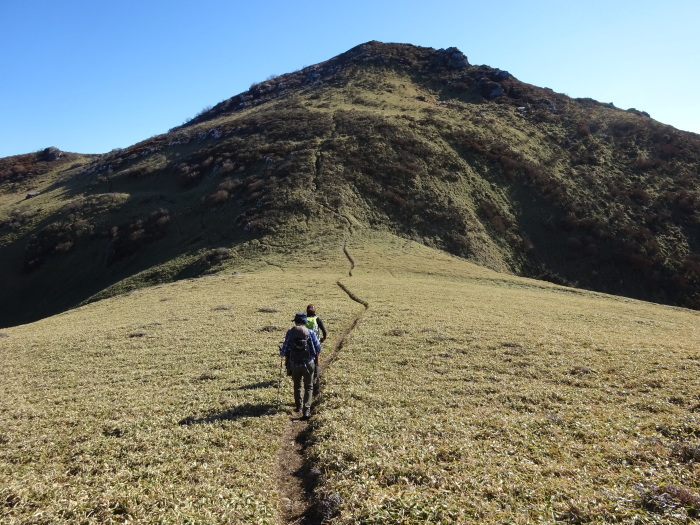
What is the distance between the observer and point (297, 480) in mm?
12008

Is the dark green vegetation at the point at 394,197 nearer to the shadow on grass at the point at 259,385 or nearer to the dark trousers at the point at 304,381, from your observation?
the shadow on grass at the point at 259,385

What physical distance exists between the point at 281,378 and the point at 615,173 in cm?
10218

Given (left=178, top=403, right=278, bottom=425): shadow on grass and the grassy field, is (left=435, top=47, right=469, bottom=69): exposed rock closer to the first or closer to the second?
the grassy field

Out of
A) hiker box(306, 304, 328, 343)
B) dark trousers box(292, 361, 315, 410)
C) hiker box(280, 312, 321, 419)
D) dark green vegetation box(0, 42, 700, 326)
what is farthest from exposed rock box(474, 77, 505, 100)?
dark trousers box(292, 361, 315, 410)

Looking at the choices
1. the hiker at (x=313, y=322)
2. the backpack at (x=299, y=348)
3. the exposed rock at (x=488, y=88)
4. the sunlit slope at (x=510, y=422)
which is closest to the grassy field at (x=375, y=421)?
the sunlit slope at (x=510, y=422)

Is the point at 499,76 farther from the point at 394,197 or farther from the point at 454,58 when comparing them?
the point at 394,197

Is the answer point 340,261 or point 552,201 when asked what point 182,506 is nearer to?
point 340,261

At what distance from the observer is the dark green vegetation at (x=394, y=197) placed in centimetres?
7331

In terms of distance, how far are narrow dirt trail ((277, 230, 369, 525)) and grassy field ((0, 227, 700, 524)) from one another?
313mm

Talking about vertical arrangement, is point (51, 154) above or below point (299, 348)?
above

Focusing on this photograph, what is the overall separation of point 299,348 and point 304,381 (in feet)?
5.15

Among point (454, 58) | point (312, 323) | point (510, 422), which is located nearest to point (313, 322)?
point (312, 323)

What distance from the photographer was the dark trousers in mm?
16469

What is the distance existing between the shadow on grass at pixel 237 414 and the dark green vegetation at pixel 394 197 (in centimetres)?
5194
